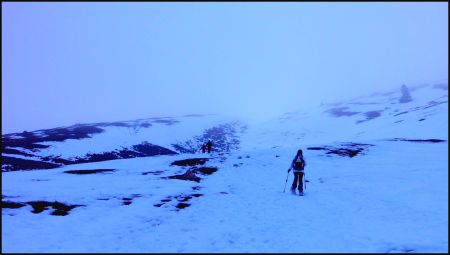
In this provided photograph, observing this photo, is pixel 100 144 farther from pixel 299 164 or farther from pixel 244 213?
pixel 244 213

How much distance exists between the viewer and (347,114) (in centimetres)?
10731

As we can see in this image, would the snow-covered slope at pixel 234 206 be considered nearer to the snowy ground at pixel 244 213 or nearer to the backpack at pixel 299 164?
the snowy ground at pixel 244 213

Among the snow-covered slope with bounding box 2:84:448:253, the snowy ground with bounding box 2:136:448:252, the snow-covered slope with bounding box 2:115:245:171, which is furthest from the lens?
the snow-covered slope with bounding box 2:115:245:171

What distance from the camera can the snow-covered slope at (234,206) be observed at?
1358 cm

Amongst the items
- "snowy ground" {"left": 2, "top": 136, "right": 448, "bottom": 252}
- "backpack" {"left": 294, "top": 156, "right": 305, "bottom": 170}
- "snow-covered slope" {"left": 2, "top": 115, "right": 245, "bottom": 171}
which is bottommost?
"snowy ground" {"left": 2, "top": 136, "right": 448, "bottom": 252}

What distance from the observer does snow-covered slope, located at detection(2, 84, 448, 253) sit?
1358 centimetres

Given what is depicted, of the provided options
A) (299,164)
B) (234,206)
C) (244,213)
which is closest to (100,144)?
(299,164)

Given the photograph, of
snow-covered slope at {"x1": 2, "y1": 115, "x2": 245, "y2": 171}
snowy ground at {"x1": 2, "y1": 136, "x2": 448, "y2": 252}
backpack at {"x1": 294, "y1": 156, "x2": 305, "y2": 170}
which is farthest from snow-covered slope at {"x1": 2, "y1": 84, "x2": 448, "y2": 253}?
snow-covered slope at {"x1": 2, "y1": 115, "x2": 245, "y2": 171}

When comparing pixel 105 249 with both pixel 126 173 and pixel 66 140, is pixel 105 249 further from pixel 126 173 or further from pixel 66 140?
pixel 66 140

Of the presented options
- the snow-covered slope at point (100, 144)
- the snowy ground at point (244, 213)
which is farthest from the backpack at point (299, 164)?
the snow-covered slope at point (100, 144)

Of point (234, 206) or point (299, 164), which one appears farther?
point (299, 164)

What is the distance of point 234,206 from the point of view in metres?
18.5

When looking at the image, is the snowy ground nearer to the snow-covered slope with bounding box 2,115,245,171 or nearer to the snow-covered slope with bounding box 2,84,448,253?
the snow-covered slope with bounding box 2,84,448,253

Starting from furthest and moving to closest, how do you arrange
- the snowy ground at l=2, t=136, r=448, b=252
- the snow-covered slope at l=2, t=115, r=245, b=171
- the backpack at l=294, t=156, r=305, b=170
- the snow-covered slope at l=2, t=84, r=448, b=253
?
1. the snow-covered slope at l=2, t=115, r=245, b=171
2. the backpack at l=294, t=156, r=305, b=170
3. the snow-covered slope at l=2, t=84, r=448, b=253
4. the snowy ground at l=2, t=136, r=448, b=252
